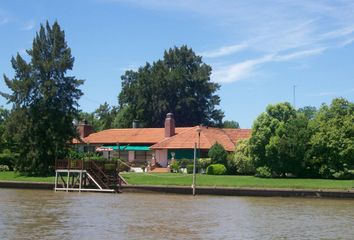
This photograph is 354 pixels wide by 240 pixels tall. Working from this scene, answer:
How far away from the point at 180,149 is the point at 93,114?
220ft

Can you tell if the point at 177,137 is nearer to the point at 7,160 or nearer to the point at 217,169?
the point at 217,169

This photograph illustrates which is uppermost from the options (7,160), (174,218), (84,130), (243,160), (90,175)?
(84,130)

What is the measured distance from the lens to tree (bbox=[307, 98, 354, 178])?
50.8 m

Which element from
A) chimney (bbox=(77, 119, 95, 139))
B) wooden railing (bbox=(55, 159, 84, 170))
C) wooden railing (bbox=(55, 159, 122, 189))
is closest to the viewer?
wooden railing (bbox=(55, 159, 122, 189))

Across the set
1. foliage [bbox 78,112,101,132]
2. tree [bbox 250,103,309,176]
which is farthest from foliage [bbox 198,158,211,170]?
foliage [bbox 78,112,101,132]

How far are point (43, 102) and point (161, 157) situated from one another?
14.8 m

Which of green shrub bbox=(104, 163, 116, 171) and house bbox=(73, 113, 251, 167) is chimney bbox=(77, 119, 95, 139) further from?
green shrub bbox=(104, 163, 116, 171)

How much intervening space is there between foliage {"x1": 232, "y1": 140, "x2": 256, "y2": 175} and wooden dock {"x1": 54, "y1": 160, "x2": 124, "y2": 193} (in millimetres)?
12074

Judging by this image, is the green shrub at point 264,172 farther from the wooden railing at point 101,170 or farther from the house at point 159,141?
the wooden railing at point 101,170

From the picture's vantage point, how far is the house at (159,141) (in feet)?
221

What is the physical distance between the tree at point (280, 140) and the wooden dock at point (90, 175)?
13017 millimetres

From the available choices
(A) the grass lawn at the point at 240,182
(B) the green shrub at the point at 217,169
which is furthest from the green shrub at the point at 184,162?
(A) the grass lawn at the point at 240,182

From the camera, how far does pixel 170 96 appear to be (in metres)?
99.8

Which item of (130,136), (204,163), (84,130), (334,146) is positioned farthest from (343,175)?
(84,130)
